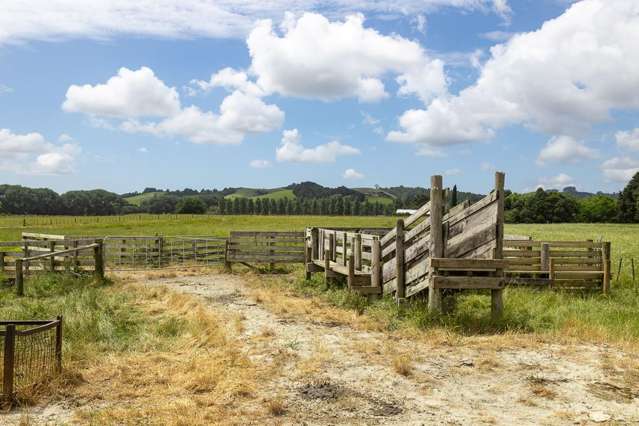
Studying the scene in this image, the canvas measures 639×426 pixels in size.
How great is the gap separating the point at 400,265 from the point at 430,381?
452 cm

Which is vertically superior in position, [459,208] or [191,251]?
[459,208]

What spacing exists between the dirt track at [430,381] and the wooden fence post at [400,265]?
1794 mm

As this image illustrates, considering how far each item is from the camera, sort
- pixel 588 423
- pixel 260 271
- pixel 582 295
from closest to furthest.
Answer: pixel 588 423 → pixel 582 295 → pixel 260 271

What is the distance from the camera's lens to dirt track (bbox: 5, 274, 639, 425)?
18.2ft

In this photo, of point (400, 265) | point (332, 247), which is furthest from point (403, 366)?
point (332, 247)

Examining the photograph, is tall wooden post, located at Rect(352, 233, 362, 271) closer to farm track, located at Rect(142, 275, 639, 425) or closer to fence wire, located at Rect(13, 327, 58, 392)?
farm track, located at Rect(142, 275, 639, 425)

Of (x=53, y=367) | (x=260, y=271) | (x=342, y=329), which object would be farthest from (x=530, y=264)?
(x=53, y=367)

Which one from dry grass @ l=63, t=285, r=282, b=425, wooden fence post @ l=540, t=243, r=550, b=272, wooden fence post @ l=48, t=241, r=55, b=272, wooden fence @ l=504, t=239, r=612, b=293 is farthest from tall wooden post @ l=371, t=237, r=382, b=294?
wooden fence post @ l=48, t=241, r=55, b=272

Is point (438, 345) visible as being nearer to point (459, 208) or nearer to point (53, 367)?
point (459, 208)

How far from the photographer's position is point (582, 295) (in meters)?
14.8

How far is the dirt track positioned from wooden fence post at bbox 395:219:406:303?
1.79 metres

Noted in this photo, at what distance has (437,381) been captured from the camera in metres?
6.64

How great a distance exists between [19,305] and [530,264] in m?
13.8

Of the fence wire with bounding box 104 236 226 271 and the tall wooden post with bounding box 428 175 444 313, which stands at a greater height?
the tall wooden post with bounding box 428 175 444 313
